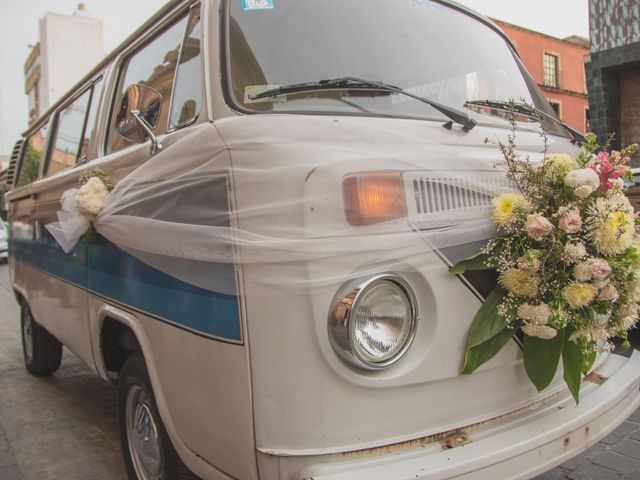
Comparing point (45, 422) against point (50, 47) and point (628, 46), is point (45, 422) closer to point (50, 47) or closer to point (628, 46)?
point (628, 46)

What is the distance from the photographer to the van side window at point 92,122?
11.2 feet

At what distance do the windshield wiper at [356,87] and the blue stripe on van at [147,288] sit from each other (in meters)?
0.69

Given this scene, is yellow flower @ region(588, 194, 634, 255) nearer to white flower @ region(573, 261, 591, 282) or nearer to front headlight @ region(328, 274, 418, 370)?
white flower @ region(573, 261, 591, 282)

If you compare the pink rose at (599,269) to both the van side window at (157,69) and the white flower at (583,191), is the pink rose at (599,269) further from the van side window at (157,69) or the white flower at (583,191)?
the van side window at (157,69)

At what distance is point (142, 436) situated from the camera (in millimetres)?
2549

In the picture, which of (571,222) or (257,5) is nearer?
(571,222)

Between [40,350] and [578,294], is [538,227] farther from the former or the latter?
[40,350]

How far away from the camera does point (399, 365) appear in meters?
1.76

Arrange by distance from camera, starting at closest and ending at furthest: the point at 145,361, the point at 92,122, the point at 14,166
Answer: the point at 145,361
the point at 92,122
the point at 14,166

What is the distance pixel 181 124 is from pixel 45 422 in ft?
9.18

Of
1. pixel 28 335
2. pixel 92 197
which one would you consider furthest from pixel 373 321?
pixel 28 335

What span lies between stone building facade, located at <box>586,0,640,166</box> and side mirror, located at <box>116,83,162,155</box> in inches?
591

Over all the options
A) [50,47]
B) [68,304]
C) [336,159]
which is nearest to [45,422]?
[68,304]

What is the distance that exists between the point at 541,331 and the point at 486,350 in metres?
0.18
